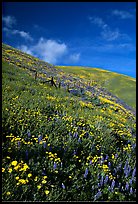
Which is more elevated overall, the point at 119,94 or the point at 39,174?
the point at 119,94

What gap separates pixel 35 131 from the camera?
647cm

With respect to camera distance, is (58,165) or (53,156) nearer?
(58,165)

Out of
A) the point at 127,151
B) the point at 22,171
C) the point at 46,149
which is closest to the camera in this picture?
the point at 22,171

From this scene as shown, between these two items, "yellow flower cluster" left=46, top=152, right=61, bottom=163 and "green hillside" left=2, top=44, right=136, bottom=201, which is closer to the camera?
"green hillside" left=2, top=44, right=136, bottom=201

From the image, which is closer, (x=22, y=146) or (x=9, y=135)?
(x=22, y=146)

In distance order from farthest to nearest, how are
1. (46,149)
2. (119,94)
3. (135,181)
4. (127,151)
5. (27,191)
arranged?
(119,94)
(127,151)
(46,149)
(135,181)
(27,191)

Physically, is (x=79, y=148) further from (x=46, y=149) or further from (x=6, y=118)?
(x=6, y=118)

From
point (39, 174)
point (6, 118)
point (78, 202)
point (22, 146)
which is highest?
point (6, 118)

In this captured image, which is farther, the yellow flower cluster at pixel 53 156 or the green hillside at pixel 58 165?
the yellow flower cluster at pixel 53 156

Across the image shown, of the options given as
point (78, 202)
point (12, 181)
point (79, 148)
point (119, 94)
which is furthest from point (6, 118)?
point (119, 94)

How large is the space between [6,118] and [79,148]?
1988 mm

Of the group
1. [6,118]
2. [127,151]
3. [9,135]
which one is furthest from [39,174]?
[127,151]

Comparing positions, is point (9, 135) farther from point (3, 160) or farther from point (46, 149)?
point (3, 160)

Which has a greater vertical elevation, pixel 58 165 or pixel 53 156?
pixel 53 156
